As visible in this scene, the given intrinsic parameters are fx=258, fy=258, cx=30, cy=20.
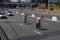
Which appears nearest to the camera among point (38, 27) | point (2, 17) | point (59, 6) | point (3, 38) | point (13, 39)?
point (3, 38)

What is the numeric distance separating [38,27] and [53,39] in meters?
9.55

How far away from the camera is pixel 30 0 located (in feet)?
652

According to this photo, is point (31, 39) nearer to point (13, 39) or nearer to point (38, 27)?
point (13, 39)

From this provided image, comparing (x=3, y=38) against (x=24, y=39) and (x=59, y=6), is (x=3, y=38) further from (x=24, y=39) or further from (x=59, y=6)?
(x=59, y=6)

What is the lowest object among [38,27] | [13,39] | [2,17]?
[2,17]

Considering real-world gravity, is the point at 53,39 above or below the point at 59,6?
above

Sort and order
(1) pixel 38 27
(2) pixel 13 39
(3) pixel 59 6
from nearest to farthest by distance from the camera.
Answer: (2) pixel 13 39, (1) pixel 38 27, (3) pixel 59 6

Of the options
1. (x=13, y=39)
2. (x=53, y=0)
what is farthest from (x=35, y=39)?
(x=53, y=0)

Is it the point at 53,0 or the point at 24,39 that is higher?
the point at 24,39

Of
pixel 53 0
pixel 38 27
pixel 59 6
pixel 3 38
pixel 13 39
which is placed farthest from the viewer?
pixel 53 0

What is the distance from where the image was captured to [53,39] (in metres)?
18.9

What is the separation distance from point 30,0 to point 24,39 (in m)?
180

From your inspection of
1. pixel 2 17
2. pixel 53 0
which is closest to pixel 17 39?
pixel 2 17

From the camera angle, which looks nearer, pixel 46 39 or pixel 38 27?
pixel 46 39
